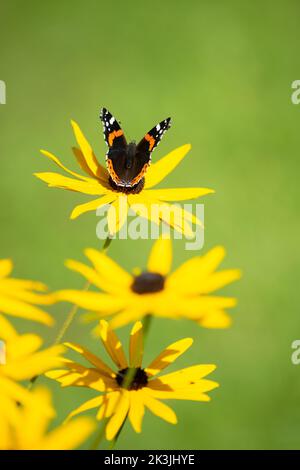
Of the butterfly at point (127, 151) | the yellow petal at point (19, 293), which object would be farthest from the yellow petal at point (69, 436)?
the butterfly at point (127, 151)

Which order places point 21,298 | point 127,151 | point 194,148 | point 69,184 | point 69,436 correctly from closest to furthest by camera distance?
1. point 69,436
2. point 21,298
3. point 69,184
4. point 127,151
5. point 194,148

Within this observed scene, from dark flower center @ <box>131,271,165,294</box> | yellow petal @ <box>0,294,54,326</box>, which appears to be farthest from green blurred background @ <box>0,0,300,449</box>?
yellow petal @ <box>0,294,54,326</box>

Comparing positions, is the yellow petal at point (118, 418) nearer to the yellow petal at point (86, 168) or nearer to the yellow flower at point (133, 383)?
the yellow flower at point (133, 383)

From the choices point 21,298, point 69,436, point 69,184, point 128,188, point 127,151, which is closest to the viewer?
point 69,436

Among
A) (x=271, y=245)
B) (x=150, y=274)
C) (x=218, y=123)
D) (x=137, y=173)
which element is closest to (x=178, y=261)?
(x=271, y=245)

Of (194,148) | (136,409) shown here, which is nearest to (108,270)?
(136,409)

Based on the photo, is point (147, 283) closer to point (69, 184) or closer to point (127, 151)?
point (69, 184)
